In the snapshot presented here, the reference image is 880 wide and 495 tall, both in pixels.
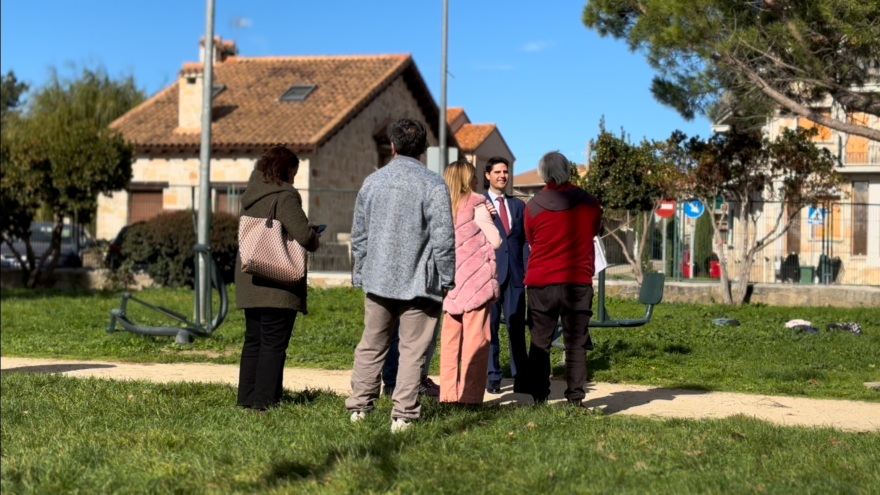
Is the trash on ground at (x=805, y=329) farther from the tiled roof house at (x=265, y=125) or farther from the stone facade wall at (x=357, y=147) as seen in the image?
the tiled roof house at (x=265, y=125)

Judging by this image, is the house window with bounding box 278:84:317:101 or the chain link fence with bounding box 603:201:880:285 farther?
the house window with bounding box 278:84:317:101

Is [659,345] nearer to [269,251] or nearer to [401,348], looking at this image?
[401,348]

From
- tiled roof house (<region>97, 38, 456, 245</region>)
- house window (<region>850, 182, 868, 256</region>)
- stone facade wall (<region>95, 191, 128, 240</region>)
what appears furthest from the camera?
stone facade wall (<region>95, 191, 128, 240</region>)

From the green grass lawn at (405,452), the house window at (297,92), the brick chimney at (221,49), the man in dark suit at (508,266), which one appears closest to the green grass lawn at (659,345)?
the man in dark suit at (508,266)

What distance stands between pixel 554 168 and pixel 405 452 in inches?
104

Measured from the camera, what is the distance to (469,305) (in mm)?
6969

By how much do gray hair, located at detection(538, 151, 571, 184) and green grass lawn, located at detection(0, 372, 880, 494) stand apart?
5.06 ft

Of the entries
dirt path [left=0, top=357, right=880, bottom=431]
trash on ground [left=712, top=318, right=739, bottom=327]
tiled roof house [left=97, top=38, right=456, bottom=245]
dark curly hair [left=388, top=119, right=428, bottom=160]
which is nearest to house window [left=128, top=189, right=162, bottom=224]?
tiled roof house [left=97, top=38, right=456, bottom=245]

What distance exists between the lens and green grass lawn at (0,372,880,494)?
4754 mm

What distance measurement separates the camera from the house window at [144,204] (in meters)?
30.3

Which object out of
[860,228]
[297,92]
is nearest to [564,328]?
[860,228]

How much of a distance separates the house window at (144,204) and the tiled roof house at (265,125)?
28 mm

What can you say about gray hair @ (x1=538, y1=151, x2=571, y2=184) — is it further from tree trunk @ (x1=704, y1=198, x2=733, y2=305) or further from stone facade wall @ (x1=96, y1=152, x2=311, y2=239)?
stone facade wall @ (x1=96, y1=152, x2=311, y2=239)

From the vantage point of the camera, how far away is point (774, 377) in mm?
9305
